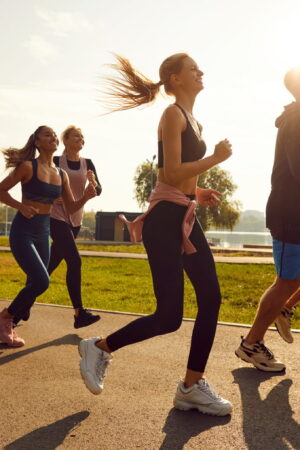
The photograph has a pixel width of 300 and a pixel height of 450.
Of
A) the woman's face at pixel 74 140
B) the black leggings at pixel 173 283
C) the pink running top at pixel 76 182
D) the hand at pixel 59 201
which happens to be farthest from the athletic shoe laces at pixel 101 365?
the woman's face at pixel 74 140

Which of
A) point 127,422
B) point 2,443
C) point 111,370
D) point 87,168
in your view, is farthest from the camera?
point 87,168

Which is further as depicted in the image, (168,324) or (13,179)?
(13,179)

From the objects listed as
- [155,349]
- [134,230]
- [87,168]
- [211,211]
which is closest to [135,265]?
[87,168]

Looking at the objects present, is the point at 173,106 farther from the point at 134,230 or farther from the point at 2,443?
the point at 2,443

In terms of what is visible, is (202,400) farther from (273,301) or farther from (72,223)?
(72,223)

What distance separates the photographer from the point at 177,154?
3.28m

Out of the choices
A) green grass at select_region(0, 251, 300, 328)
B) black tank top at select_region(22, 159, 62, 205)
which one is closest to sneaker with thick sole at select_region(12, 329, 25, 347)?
black tank top at select_region(22, 159, 62, 205)

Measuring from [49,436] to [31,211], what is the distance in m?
2.23

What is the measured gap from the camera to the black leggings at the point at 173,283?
3293mm

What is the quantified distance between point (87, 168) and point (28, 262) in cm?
170

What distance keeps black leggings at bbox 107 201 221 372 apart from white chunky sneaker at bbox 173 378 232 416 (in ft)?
0.38

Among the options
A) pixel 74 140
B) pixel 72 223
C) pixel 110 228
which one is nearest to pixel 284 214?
pixel 72 223

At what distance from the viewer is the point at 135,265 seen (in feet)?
54.4

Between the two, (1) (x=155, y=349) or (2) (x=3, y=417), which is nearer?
(2) (x=3, y=417)
